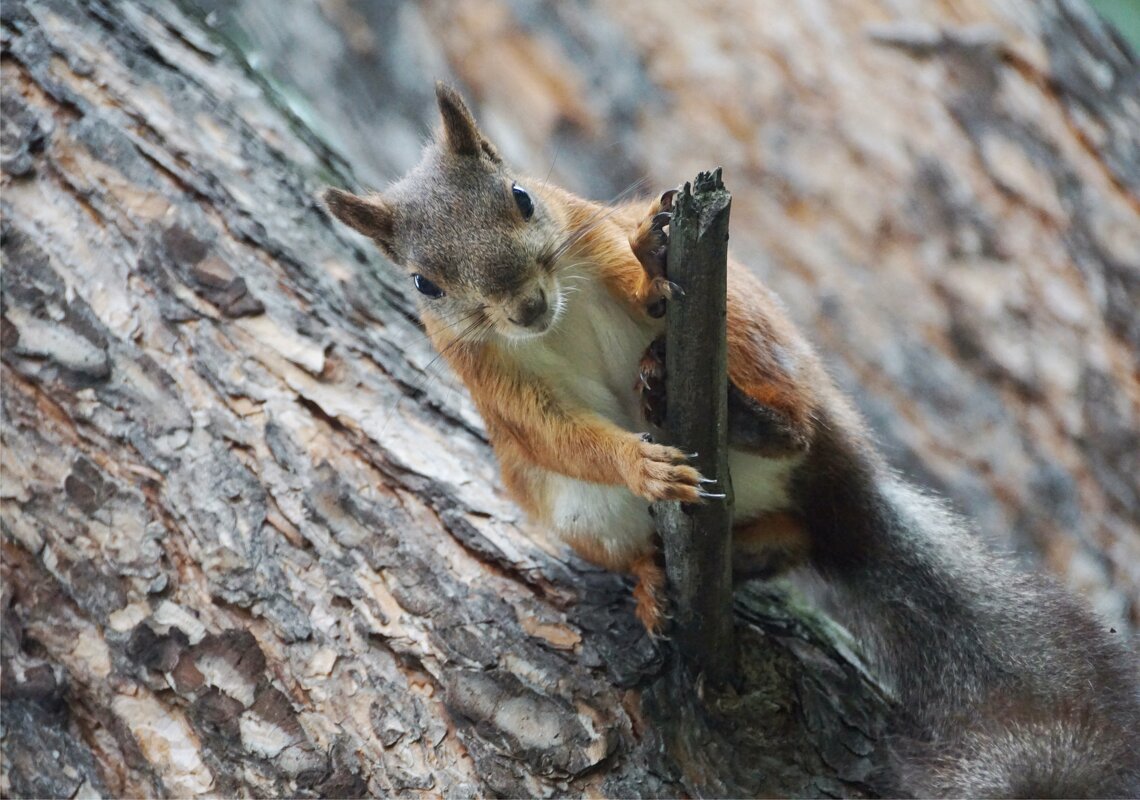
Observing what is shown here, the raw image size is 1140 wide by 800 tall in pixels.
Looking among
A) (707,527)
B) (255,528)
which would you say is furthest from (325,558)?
(707,527)

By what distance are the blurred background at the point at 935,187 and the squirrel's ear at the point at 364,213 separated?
1.49 metres

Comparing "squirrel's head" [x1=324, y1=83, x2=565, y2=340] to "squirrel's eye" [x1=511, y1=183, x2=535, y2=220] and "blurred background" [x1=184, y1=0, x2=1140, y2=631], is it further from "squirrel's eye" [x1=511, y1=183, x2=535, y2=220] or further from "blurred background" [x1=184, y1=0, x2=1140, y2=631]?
"blurred background" [x1=184, y1=0, x2=1140, y2=631]

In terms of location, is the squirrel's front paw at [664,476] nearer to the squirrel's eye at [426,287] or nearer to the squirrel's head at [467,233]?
the squirrel's head at [467,233]

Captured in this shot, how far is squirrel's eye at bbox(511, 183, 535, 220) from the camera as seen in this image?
2.42 meters

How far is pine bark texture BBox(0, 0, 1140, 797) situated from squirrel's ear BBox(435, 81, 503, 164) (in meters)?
0.82

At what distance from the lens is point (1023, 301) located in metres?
4.16

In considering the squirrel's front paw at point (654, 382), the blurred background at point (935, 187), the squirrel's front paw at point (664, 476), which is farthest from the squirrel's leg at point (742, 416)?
the blurred background at point (935, 187)

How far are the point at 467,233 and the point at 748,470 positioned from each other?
2.96 feet

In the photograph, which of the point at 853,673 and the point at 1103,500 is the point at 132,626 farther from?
the point at 1103,500

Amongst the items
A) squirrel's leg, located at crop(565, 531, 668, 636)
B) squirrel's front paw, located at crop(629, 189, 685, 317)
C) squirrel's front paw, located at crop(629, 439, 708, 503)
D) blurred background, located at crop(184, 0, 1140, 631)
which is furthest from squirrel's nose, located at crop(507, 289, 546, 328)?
blurred background, located at crop(184, 0, 1140, 631)

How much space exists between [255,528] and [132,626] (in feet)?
1.21

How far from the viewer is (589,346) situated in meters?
2.62

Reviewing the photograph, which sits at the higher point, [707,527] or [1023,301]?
[1023,301]

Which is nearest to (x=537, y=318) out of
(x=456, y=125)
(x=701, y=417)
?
(x=701, y=417)
